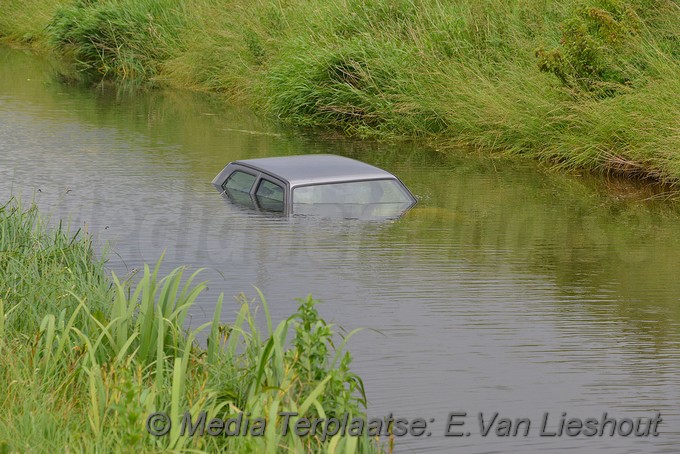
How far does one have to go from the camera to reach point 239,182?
14.4m

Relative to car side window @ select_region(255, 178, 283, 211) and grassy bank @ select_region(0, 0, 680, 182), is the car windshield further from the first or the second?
grassy bank @ select_region(0, 0, 680, 182)

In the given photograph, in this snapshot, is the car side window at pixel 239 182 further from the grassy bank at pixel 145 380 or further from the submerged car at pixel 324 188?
the grassy bank at pixel 145 380

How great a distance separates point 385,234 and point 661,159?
14.4 feet

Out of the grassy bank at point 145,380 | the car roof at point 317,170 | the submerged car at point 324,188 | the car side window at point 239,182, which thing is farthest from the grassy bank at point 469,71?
the grassy bank at point 145,380

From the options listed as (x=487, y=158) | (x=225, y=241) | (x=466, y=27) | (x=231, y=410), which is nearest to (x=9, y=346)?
(x=231, y=410)

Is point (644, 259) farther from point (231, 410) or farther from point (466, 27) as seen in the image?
point (466, 27)

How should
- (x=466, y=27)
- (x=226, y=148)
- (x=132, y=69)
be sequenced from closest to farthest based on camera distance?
(x=226, y=148) < (x=466, y=27) < (x=132, y=69)

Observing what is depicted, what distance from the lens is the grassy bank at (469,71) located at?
16562mm

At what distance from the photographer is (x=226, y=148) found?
749 inches

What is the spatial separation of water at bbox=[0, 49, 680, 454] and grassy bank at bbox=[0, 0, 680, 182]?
58cm

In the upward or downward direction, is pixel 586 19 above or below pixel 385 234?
above

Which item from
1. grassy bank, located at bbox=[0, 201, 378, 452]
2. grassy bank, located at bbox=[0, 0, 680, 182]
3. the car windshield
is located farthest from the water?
grassy bank, located at bbox=[0, 201, 378, 452]

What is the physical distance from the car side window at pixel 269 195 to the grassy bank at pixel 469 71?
4.88m

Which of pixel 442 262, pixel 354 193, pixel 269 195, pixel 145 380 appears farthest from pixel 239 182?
pixel 145 380
